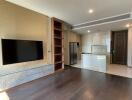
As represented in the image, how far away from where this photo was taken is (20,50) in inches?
129

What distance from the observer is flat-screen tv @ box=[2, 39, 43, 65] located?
2.92 meters

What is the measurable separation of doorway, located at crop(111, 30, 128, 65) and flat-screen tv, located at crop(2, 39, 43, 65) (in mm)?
5282

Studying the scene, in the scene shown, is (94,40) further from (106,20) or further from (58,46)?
(58,46)

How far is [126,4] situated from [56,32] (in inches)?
132

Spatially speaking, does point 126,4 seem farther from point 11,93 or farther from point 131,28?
point 11,93

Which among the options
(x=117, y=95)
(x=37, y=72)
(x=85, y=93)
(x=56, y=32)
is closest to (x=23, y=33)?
(x=37, y=72)

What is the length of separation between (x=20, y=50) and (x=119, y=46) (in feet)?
20.3

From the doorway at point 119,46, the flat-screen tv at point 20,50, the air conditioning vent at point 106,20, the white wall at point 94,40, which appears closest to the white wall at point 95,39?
the white wall at point 94,40

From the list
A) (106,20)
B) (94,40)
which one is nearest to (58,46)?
(106,20)

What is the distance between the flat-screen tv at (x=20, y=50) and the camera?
2.92 metres

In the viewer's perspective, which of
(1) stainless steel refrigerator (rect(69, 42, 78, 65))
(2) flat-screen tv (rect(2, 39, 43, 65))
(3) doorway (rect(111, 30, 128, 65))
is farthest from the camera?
(1) stainless steel refrigerator (rect(69, 42, 78, 65))

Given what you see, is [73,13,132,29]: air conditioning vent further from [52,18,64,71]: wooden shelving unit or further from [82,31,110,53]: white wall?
[82,31,110,53]: white wall

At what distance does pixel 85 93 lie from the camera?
2.59 metres

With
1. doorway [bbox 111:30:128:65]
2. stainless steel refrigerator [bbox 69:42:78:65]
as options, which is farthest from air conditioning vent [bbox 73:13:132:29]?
doorway [bbox 111:30:128:65]
